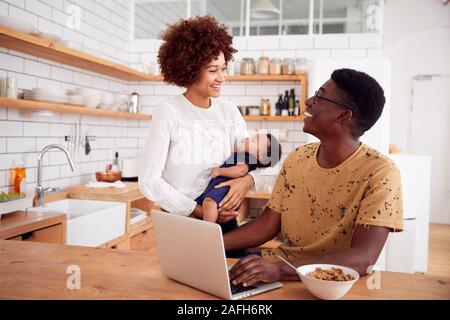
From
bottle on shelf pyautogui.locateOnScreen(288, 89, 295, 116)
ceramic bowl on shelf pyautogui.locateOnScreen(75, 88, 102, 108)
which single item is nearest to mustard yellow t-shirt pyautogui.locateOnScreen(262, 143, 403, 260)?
ceramic bowl on shelf pyautogui.locateOnScreen(75, 88, 102, 108)

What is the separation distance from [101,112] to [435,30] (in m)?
5.49

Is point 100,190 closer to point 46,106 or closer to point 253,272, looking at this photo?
point 46,106

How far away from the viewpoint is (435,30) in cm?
667

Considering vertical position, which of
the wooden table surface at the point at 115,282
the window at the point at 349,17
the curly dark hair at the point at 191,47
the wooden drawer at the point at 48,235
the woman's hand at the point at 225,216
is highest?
the window at the point at 349,17

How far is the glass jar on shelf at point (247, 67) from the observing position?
14.7 ft

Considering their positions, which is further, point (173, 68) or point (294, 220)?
point (173, 68)

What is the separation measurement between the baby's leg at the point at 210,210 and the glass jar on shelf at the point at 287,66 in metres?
2.90

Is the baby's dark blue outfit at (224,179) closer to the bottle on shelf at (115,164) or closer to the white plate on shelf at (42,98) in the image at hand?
the white plate on shelf at (42,98)

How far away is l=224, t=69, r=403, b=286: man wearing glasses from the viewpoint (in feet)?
4.83

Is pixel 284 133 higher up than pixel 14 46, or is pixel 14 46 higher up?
pixel 14 46

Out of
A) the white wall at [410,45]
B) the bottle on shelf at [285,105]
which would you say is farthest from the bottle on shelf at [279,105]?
the white wall at [410,45]

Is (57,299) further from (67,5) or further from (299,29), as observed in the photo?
(299,29)

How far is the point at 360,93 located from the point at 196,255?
897mm
